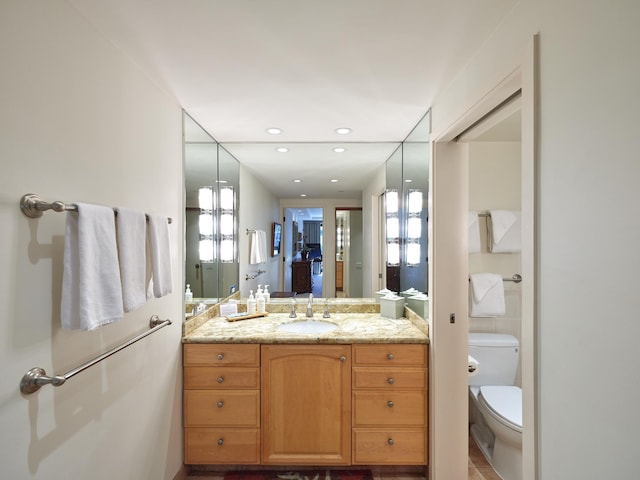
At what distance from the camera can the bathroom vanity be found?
1893 mm

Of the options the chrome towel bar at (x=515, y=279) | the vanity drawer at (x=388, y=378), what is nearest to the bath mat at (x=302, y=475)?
the vanity drawer at (x=388, y=378)

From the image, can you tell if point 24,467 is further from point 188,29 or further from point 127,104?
point 188,29

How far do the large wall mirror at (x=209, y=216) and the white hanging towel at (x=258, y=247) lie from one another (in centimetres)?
16

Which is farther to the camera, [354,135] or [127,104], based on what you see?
[354,135]

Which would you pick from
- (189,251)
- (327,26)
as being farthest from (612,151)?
(189,251)

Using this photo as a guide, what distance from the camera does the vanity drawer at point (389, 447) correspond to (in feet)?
6.19

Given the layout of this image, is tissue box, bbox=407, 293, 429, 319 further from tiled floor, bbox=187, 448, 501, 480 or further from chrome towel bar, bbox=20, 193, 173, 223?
chrome towel bar, bbox=20, 193, 173, 223

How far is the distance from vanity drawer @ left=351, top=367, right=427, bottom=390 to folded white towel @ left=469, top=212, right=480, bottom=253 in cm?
102

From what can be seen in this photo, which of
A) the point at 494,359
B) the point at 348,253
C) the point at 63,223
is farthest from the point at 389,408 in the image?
the point at 63,223

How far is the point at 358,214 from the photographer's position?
9.41 ft

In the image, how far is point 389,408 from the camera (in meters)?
1.90

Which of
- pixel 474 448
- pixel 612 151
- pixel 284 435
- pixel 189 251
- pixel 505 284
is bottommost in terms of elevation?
pixel 474 448

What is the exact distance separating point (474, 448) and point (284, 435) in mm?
1419

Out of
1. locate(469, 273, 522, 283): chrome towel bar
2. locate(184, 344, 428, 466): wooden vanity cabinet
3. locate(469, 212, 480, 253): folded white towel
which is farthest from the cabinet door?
locate(469, 273, 522, 283): chrome towel bar
